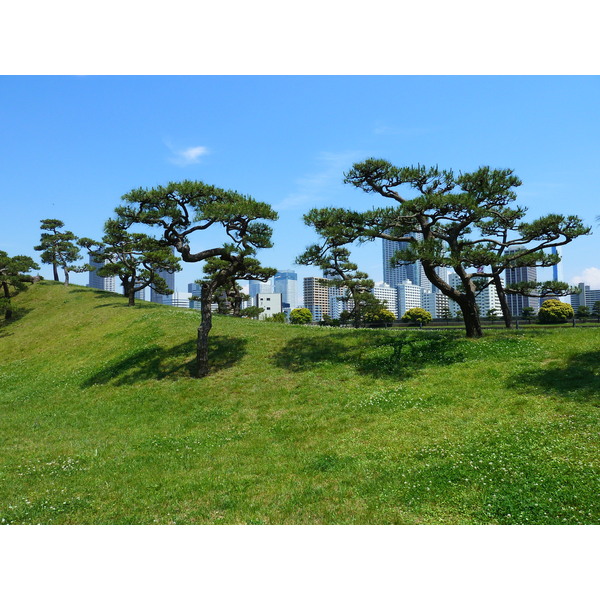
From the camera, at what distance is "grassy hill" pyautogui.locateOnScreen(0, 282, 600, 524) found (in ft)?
30.1

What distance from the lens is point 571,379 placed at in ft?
51.5

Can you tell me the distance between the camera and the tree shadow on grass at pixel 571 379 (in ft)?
46.7

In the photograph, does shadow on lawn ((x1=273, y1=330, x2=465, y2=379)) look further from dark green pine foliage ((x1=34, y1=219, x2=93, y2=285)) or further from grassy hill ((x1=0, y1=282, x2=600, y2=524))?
dark green pine foliage ((x1=34, y1=219, x2=93, y2=285))

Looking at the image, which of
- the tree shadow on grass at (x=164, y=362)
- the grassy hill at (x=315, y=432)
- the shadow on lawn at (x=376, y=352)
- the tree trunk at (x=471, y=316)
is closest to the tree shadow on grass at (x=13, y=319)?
the grassy hill at (x=315, y=432)

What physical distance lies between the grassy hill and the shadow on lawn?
14 cm

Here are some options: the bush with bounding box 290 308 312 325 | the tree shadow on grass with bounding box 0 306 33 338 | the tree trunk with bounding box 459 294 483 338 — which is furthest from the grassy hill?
the bush with bounding box 290 308 312 325

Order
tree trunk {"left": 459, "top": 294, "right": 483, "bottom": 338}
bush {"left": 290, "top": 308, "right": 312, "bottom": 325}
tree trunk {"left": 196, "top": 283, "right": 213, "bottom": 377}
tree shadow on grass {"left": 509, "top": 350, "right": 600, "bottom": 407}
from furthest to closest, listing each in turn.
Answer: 1. bush {"left": 290, "top": 308, "right": 312, "bottom": 325}
2. tree trunk {"left": 459, "top": 294, "right": 483, "bottom": 338}
3. tree trunk {"left": 196, "top": 283, "right": 213, "bottom": 377}
4. tree shadow on grass {"left": 509, "top": 350, "right": 600, "bottom": 407}

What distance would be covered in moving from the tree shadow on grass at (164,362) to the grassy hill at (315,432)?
5.7 inches

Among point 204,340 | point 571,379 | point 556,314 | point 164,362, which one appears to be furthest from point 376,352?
point 556,314

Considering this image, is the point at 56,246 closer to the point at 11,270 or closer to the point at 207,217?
the point at 11,270

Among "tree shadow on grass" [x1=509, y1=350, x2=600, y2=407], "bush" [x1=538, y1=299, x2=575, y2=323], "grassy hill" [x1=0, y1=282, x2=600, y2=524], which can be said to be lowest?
"grassy hill" [x1=0, y1=282, x2=600, y2=524]

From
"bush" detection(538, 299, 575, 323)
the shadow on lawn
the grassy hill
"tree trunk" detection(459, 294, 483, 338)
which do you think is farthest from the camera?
"bush" detection(538, 299, 575, 323)

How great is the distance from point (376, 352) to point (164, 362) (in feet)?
44.8

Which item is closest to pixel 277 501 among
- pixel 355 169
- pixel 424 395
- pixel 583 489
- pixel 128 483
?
pixel 128 483
